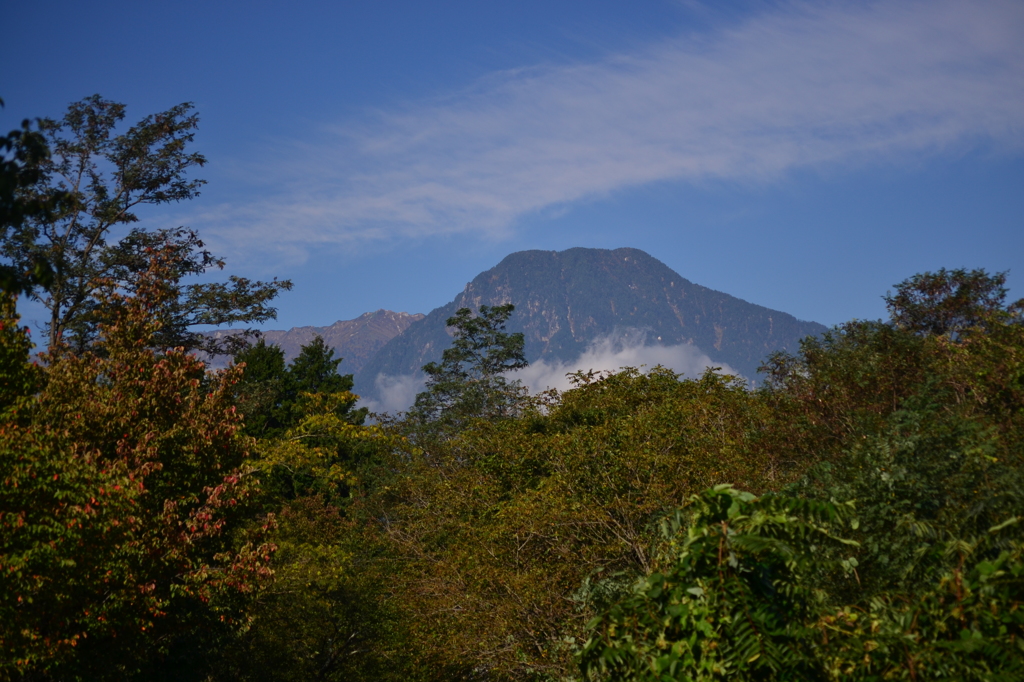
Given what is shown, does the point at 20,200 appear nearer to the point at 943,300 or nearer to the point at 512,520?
the point at 512,520

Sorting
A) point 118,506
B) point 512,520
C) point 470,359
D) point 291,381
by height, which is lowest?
point 512,520

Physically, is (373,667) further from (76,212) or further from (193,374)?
(76,212)

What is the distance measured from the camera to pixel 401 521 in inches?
1048

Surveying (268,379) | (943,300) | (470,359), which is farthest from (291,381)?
(943,300)

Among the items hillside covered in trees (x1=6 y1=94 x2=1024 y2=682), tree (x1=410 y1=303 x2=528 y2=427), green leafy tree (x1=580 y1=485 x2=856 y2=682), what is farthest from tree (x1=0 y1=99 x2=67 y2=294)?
tree (x1=410 y1=303 x2=528 y2=427)

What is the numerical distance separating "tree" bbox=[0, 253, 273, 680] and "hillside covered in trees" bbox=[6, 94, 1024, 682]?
0.18 feet

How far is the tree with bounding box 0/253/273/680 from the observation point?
9.82 metres

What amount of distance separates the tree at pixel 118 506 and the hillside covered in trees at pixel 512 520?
0.05 metres

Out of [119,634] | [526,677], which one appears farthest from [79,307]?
[526,677]

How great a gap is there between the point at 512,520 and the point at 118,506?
797cm

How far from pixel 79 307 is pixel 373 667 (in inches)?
591

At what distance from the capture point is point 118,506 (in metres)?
10.5

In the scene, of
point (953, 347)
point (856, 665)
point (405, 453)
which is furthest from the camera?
point (405, 453)

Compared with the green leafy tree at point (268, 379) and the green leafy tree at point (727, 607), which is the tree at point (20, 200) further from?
the green leafy tree at point (268, 379)
